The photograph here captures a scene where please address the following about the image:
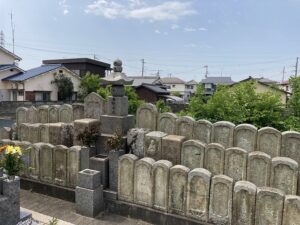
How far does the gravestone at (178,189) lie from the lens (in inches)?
206

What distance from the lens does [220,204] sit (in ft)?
16.1

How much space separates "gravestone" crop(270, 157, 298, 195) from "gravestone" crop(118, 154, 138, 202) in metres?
2.90

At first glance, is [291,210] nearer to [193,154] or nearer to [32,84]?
[193,154]

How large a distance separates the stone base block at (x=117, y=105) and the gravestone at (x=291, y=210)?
4034 millimetres

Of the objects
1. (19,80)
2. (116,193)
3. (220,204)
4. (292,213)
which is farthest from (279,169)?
(19,80)

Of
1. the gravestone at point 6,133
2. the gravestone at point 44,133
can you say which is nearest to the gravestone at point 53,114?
the gravestone at point 44,133

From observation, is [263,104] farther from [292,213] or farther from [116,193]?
[116,193]

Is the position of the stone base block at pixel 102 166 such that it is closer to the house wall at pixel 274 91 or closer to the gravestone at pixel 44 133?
the gravestone at pixel 44 133

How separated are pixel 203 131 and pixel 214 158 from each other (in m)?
0.78

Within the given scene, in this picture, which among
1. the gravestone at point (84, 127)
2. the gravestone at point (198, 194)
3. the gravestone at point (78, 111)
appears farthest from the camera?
the gravestone at point (78, 111)

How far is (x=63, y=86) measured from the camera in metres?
27.1

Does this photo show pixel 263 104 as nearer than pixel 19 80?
Yes

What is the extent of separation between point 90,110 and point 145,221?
3.30 metres

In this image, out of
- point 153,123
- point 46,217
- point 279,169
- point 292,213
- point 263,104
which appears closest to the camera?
point 292,213
